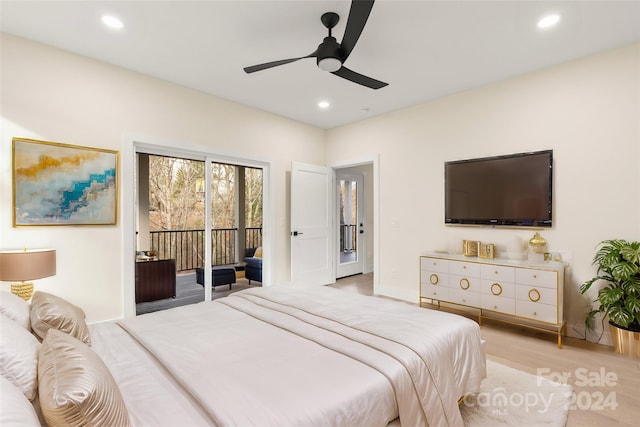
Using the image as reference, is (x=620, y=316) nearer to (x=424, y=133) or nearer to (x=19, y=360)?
(x=424, y=133)

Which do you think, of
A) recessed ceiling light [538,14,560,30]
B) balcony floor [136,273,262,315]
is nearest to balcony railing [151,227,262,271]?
balcony floor [136,273,262,315]

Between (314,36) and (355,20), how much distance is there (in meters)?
0.87

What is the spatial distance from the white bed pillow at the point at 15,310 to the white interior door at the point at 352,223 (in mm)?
5219

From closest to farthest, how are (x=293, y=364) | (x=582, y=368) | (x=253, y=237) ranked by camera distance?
1. (x=293, y=364)
2. (x=582, y=368)
3. (x=253, y=237)

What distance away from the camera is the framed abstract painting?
9.19 feet

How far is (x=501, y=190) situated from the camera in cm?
363

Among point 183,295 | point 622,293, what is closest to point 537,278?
point 622,293

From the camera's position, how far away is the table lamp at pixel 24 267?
2.40 m

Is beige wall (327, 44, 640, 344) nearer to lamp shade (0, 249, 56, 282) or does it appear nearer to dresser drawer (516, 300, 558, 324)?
dresser drawer (516, 300, 558, 324)

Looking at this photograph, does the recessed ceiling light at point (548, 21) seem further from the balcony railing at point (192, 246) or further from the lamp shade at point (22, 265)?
the lamp shade at point (22, 265)

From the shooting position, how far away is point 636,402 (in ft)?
6.78

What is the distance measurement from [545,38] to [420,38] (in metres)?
1.12

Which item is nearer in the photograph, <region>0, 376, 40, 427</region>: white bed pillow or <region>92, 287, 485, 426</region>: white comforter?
<region>0, 376, 40, 427</region>: white bed pillow

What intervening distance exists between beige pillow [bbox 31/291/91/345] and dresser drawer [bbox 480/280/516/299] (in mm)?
3496
